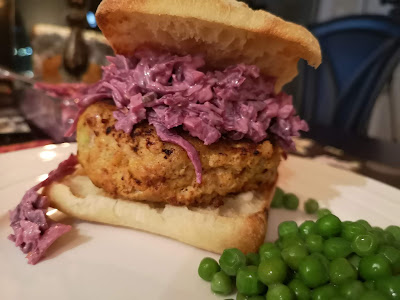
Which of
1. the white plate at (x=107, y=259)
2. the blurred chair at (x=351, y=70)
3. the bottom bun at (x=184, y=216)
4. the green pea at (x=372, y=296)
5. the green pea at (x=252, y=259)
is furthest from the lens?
the blurred chair at (x=351, y=70)

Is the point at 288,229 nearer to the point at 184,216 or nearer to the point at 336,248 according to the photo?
the point at 336,248

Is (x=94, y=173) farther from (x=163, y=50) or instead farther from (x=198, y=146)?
(x=163, y=50)

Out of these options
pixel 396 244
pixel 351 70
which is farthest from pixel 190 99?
pixel 351 70

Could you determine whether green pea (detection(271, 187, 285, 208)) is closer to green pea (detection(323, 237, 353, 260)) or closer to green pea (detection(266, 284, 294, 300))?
green pea (detection(323, 237, 353, 260))

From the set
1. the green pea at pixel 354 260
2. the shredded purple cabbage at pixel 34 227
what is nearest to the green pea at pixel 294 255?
the green pea at pixel 354 260

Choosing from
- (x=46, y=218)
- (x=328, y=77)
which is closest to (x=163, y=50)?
(x=46, y=218)

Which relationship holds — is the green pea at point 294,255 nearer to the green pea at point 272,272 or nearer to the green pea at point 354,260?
the green pea at point 272,272

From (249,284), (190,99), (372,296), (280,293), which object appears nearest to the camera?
(372,296)
